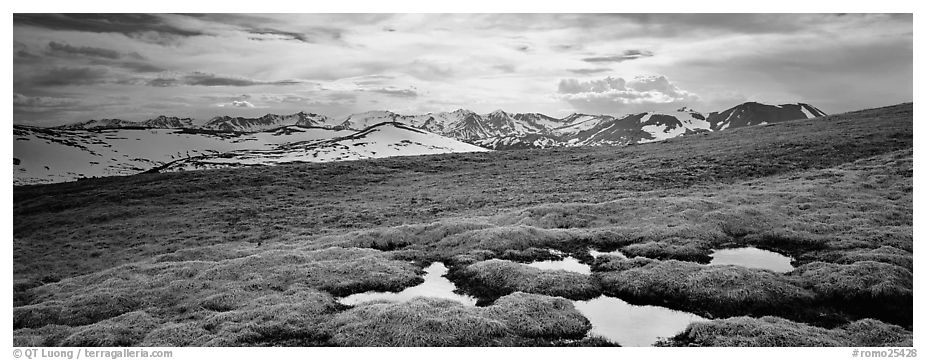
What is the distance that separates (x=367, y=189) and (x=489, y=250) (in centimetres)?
3459

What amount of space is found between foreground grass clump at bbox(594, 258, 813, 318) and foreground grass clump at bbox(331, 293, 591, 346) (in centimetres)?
349

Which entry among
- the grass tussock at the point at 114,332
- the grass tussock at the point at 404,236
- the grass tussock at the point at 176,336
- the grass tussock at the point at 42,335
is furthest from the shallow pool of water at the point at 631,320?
the grass tussock at the point at 42,335

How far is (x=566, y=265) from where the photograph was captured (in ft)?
74.7

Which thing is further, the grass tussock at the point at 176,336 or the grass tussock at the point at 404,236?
the grass tussock at the point at 404,236

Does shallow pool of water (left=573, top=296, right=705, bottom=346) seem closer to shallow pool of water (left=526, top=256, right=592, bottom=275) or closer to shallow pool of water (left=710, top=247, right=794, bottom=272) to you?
shallow pool of water (left=526, top=256, right=592, bottom=275)

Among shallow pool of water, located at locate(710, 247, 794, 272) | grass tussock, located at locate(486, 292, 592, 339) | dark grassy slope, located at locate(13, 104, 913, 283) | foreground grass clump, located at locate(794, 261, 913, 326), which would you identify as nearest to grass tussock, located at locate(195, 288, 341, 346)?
grass tussock, located at locate(486, 292, 592, 339)

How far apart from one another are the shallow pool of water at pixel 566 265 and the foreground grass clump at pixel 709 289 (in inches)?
37.1

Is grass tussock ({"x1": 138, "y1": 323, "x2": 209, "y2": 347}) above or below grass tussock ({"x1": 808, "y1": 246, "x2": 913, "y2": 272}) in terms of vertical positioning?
below

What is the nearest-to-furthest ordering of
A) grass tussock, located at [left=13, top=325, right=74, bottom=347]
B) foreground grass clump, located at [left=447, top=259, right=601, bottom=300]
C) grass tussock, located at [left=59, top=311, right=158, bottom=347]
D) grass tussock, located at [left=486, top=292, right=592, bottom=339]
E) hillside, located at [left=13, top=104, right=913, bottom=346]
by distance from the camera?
grass tussock, located at [left=486, top=292, right=592, bottom=339], grass tussock, located at [left=59, top=311, right=158, bottom=347], hillside, located at [left=13, top=104, right=913, bottom=346], grass tussock, located at [left=13, top=325, right=74, bottom=347], foreground grass clump, located at [left=447, top=259, right=601, bottom=300]

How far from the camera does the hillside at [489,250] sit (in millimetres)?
16609

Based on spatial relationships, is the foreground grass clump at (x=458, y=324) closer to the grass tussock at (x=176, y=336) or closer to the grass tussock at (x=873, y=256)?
the grass tussock at (x=176, y=336)

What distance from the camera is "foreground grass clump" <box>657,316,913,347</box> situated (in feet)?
48.1

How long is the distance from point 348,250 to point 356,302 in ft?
26.6

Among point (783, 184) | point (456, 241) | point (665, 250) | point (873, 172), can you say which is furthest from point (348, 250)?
point (873, 172)
